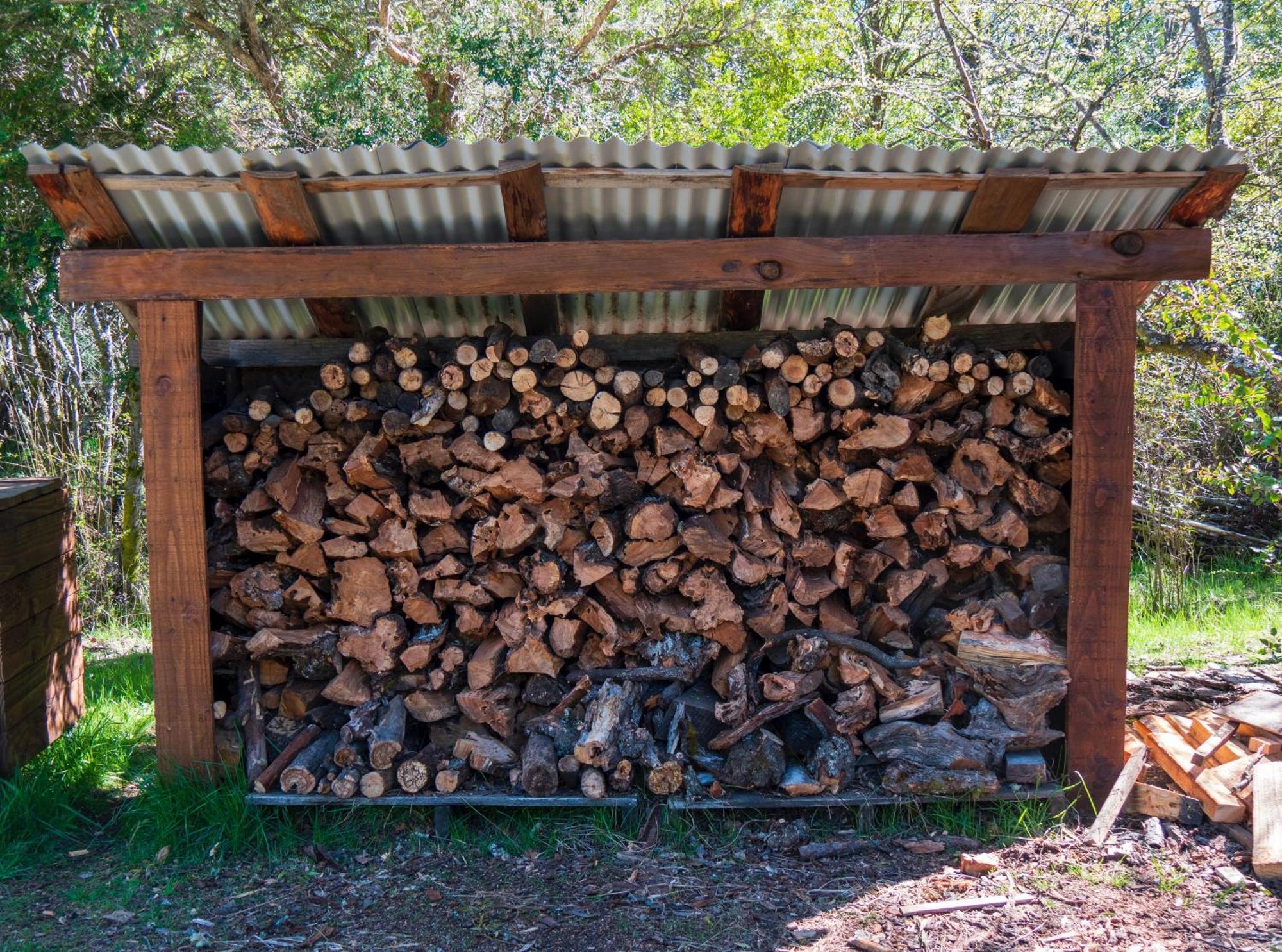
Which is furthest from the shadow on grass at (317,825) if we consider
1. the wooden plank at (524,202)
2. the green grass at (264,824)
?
the wooden plank at (524,202)

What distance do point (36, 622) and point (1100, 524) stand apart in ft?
14.1

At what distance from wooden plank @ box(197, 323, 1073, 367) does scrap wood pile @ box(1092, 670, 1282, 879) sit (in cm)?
176

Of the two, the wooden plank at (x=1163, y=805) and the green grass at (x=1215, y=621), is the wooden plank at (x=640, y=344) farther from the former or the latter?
the green grass at (x=1215, y=621)

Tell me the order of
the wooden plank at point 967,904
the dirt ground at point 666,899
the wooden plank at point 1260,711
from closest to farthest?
the dirt ground at point 666,899
the wooden plank at point 967,904
the wooden plank at point 1260,711

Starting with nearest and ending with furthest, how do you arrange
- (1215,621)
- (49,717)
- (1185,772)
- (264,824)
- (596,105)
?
(264,824)
(1185,772)
(49,717)
(1215,621)
(596,105)

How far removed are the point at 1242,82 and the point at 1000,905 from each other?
27.5ft

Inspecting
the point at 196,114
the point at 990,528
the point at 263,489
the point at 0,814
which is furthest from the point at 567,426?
the point at 196,114

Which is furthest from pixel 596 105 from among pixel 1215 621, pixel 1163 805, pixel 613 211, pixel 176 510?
pixel 1163 805

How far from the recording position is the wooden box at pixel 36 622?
3.71 meters

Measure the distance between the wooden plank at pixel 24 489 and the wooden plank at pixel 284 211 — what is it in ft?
4.66

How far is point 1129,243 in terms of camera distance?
3459 millimetres

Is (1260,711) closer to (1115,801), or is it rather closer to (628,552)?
(1115,801)

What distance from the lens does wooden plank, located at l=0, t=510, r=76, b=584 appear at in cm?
371

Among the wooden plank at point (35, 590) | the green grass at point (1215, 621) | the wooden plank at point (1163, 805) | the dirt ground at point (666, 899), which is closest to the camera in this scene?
the dirt ground at point (666, 899)
